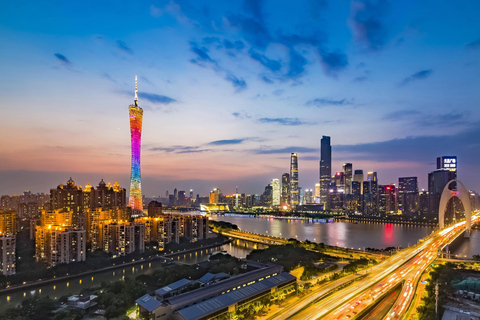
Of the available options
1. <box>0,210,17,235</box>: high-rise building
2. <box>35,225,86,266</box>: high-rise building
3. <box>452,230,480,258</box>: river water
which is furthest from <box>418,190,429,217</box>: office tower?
<box>0,210,17,235</box>: high-rise building

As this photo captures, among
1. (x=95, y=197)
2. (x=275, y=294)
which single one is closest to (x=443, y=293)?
(x=275, y=294)

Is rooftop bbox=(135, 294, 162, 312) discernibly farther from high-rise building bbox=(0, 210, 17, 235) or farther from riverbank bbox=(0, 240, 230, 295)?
high-rise building bbox=(0, 210, 17, 235)

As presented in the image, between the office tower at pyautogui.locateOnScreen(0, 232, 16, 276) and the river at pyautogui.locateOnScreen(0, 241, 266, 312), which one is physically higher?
the office tower at pyautogui.locateOnScreen(0, 232, 16, 276)

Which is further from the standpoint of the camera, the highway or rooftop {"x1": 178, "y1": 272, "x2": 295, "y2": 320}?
the highway

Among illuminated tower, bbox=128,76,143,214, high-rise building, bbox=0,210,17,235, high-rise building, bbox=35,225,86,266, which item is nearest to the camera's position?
high-rise building, bbox=35,225,86,266

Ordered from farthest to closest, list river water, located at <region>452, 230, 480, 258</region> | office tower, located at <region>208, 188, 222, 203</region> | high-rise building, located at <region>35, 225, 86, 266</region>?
1. office tower, located at <region>208, 188, 222, 203</region>
2. river water, located at <region>452, 230, 480, 258</region>
3. high-rise building, located at <region>35, 225, 86, 266</region>

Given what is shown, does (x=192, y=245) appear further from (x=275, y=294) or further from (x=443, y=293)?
(x=443, y=293)
